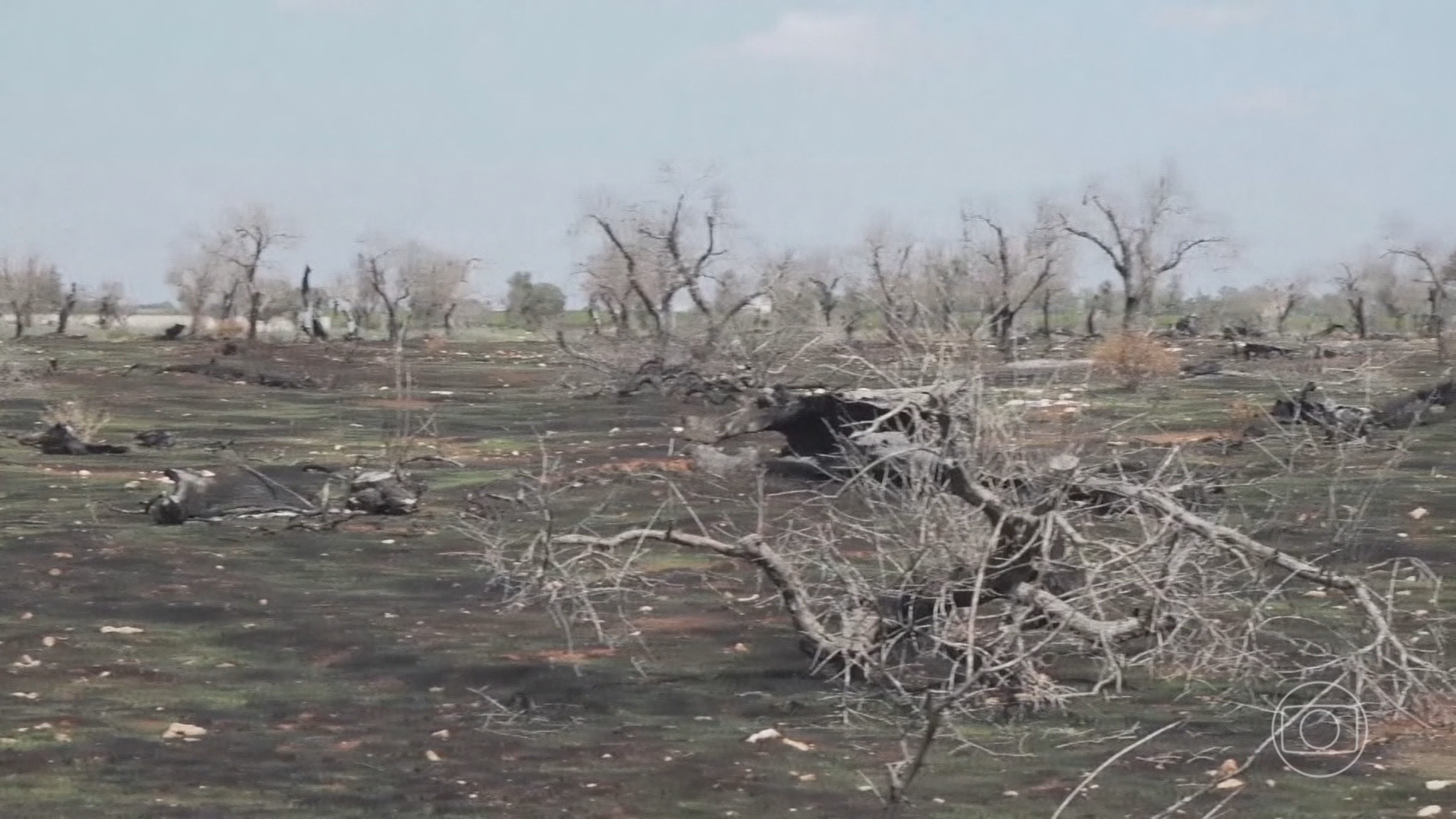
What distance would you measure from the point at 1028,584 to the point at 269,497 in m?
11.1

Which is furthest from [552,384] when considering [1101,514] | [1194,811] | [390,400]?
[1194,811]

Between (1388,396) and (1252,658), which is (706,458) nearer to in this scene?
(1252,658)

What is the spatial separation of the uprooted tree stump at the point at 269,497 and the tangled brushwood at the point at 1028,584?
7268 mm

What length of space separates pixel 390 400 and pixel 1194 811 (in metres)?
35.9

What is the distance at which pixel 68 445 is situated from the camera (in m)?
27.1

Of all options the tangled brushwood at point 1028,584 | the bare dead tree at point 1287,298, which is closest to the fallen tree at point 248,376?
the tangled brushwood at point 1028,584

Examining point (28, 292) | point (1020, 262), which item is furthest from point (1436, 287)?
point (28, 292)

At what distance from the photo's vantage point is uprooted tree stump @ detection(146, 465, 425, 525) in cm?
1928

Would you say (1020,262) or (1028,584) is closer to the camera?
(1028,584)

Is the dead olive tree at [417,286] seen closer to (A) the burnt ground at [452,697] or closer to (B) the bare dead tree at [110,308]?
(B) the bare dead tree at [110,308]

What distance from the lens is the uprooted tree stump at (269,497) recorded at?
63.3 ft
